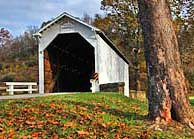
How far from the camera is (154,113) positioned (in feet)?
23.5

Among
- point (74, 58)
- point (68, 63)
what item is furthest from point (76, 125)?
point (74, 58)

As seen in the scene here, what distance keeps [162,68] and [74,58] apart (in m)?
18.1

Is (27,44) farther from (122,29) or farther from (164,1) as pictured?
(164,1)

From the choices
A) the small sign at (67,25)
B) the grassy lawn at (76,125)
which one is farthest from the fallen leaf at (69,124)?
the small sign at (67,25)

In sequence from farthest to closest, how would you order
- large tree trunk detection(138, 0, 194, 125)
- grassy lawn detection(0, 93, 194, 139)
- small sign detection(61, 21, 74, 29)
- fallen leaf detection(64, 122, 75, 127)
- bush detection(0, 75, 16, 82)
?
1. bush detection(0, 75, 16, 82)
2. small sign detection(61, 21, 74, 29)
3. large tree trunk detection(138, 0, 194, 125)
4. fallen leaf detection(64, 122, 75, 127)
5. grassy lawn detection(0, 93, 194, 139)

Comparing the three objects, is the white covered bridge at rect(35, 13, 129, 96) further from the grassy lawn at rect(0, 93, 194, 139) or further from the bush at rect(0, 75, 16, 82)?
the grassy lawn at rect(0, 93, 194, 139)

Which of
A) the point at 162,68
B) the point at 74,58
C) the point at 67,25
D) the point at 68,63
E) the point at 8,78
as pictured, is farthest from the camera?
the point at 8,78

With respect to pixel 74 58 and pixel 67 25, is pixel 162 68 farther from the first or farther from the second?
pixel 74 58

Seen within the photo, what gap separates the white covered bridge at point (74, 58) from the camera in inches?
754

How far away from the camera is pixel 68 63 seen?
79.3 ft

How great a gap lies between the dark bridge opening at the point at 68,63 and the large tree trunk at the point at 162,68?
13295mm

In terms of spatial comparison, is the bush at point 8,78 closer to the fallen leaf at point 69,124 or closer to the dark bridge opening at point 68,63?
the dark bridge opening at point 68,63

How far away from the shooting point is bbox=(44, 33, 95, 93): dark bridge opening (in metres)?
20.9

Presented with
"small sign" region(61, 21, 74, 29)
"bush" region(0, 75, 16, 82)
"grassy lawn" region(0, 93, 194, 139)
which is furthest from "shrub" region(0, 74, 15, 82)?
"grassy lawn" region(0, 93, 194, 139)
